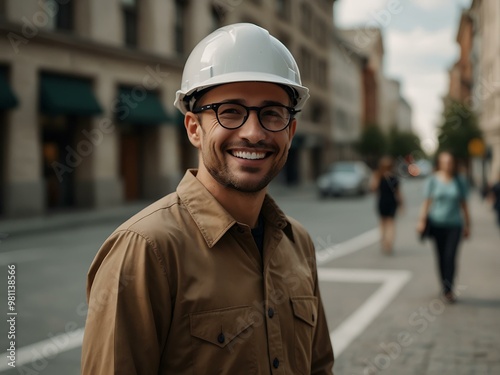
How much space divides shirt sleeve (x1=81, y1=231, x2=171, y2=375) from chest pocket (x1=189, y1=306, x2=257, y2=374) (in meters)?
0.11

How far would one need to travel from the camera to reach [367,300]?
302 inches

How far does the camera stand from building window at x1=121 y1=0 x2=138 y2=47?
23422mm

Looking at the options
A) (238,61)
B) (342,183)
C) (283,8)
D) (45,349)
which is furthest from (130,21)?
(238,61)

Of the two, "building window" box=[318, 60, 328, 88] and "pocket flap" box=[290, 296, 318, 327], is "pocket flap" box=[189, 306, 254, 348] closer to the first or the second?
"pocket flap" box=[290, 296, 318, 327]

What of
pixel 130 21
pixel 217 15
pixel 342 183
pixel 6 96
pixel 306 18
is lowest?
pixel 342 183

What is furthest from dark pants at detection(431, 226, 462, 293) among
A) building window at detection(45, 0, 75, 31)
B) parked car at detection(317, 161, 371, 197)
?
parked car at detection(317, 161, 371, 197)

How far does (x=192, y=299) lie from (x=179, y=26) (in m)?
26.3

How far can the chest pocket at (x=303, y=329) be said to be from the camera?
201 cm

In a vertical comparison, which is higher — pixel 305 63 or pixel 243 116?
pixel 305 63

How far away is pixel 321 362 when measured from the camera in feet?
7.55

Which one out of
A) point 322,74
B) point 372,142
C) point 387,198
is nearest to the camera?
point 387,198

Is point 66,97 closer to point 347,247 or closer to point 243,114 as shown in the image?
point 347,247

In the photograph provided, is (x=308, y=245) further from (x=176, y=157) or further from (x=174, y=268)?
(x=176, y=157)

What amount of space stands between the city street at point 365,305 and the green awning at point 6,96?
173 inches
